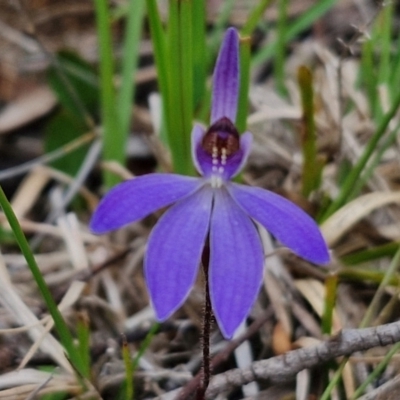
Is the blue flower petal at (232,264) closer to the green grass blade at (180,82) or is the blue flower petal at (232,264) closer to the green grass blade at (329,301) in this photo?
the green grass blade at (329,301)

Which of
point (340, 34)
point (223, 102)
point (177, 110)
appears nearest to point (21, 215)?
point (177, 110)

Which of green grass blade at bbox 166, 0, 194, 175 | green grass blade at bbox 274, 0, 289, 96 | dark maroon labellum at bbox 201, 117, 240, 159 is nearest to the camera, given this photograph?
dark maroon labellum at bbox 201, 117, 240, 159

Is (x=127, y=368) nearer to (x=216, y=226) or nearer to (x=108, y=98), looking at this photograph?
(x=216, y=226)

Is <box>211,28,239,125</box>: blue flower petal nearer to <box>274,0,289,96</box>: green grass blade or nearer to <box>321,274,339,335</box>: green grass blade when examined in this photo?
<box>321,274,339,335</box>: green grass blade

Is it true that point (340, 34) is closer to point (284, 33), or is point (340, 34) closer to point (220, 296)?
point (284, 33)

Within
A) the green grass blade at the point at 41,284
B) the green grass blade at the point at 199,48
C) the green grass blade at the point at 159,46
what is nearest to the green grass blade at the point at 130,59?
the green grass blade at the point at 199,48

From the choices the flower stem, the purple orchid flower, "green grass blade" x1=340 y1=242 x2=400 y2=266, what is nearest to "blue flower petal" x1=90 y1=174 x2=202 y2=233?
the purple orchid flower

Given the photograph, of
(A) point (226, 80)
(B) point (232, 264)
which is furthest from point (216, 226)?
(A) point (226, 80)
